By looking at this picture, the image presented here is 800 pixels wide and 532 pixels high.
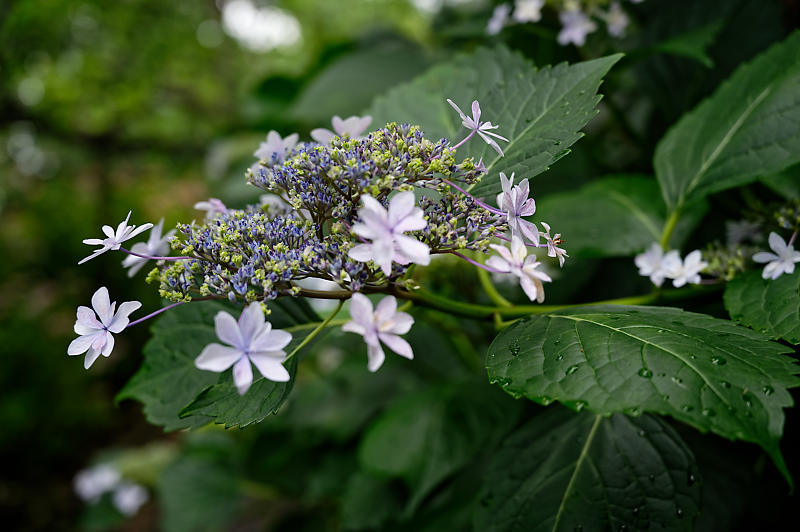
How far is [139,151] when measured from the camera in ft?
21.2

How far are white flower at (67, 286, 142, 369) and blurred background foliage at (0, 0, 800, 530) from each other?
412 mm

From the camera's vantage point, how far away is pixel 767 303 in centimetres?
71

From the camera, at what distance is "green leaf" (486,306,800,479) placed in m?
0.52

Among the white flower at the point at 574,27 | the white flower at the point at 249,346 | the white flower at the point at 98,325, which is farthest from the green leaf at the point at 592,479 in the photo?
the white flower at the point at 574,27

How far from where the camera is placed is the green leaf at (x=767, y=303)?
0.66 meters

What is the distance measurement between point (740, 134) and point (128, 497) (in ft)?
10.8

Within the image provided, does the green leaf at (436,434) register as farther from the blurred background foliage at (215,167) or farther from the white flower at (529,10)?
the white flower at (529,10)

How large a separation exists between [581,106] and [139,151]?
671 centimetres

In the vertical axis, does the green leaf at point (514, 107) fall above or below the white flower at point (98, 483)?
below

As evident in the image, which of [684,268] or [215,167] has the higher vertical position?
[215,167]

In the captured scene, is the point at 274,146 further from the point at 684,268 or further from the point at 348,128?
the point at 684,268

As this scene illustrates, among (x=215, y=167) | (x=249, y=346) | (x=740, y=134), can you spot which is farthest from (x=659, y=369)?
(x=215, y=167)

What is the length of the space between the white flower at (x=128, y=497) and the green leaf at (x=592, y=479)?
2800 mm

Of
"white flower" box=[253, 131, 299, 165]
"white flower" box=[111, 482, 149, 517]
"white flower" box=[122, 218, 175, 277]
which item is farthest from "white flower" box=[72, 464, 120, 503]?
"white flower" box=[253, 131, 299, 165]
